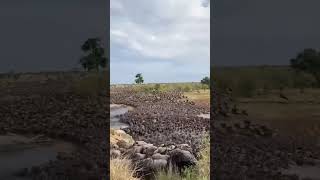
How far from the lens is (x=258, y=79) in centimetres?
439

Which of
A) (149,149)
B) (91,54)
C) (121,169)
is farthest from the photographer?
(149,149)

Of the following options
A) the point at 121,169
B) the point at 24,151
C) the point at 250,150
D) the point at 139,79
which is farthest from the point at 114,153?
the point at 250,150

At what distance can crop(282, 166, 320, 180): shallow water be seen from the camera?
4293 mm

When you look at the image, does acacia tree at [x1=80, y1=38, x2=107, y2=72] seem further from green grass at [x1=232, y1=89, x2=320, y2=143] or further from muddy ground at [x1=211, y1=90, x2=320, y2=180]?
green grass at [x1=232, y1=89, x2=320, y2=143]

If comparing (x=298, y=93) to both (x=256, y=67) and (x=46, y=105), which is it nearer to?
(x=256, y=67)

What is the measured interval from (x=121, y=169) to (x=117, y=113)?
792mm

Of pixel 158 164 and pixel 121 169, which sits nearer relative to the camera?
pixel 121 169

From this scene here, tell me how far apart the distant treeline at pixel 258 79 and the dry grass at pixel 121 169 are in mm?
1554

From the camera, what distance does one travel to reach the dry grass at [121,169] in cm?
512

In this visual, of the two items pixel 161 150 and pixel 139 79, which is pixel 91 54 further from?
pixel 161 150

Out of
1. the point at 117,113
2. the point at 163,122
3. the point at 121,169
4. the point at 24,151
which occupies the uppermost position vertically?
the point at 117,113

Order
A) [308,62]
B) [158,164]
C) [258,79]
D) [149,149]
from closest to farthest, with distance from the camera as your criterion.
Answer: [308,62], [258,79], [158,164], [149,149]

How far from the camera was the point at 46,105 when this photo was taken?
4.46 meters

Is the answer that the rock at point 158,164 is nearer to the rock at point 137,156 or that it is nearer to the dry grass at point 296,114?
the rock at point 137,156
